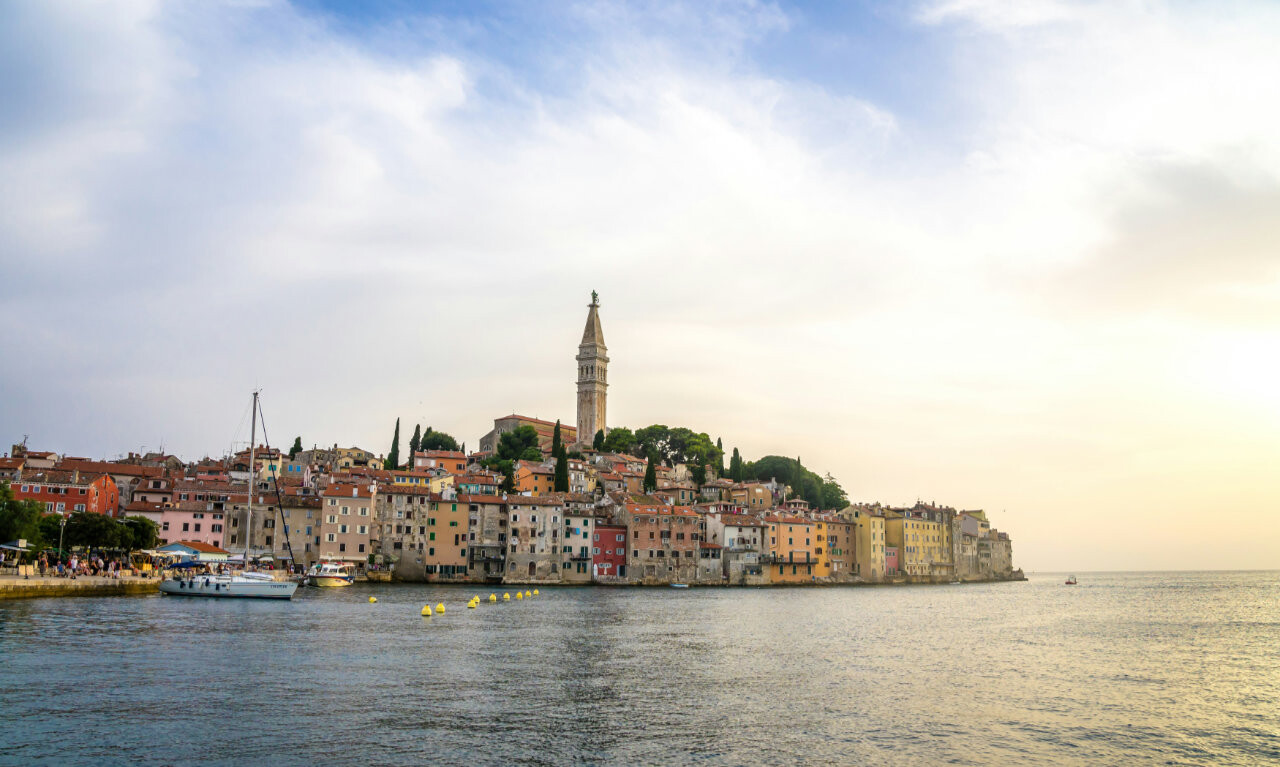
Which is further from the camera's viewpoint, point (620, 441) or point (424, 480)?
point (620, 441)

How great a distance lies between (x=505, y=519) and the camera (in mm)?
92750

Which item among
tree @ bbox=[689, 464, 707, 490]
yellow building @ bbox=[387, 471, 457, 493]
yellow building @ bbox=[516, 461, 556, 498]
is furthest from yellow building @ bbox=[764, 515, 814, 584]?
yellow building @ bbox=[387, 471, 457, 493]

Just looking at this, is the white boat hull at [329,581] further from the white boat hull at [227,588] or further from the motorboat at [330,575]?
the white boat hull at [227,588]

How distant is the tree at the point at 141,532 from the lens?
226 feet

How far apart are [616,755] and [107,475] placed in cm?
8214

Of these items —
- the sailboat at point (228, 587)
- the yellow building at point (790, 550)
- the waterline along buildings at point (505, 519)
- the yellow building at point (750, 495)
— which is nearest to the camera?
the sailboat at point (228, 587)

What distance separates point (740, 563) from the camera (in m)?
103

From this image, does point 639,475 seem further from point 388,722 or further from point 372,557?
point 388,722

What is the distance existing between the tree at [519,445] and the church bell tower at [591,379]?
94.0 ft

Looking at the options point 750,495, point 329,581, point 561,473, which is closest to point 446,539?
point 329,581

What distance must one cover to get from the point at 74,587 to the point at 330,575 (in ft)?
85.3

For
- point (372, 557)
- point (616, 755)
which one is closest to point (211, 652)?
point (616, 755)

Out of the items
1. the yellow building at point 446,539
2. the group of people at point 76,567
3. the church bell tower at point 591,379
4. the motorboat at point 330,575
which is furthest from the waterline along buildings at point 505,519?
the church bell tower at point 591,379

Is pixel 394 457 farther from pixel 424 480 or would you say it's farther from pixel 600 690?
pixel 600 690
